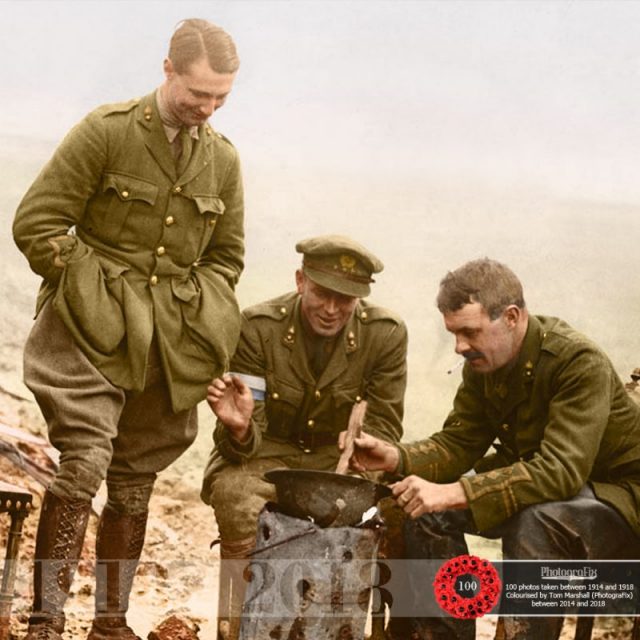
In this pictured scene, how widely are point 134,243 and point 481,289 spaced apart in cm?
123

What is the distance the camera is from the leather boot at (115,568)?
4605 millimetres

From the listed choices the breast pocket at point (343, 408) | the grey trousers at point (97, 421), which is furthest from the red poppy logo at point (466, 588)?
the grey trousers at point (97, 421)

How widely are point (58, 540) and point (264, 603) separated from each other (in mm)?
705

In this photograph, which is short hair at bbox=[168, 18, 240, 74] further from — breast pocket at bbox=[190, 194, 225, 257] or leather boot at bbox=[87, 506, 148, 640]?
leather boot at bbox=[87, 506, 148, 640]

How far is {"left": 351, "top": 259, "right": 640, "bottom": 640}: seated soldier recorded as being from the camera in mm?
4539

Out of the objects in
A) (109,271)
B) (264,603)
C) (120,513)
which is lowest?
(264,603)

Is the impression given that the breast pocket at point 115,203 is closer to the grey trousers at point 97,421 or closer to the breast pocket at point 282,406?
the grey trousers at point 97,421

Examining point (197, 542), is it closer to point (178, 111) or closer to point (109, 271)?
point (109, 271)

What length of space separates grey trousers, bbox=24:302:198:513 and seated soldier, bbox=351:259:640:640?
2.33 ft

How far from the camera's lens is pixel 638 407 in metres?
4.78

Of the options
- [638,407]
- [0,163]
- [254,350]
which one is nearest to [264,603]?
[254,350]

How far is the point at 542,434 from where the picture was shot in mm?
4734

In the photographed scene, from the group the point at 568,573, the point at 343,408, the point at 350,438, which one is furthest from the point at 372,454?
the point at 568,573

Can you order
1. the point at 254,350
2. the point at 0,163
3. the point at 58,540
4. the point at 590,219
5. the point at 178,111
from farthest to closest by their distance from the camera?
the point at 590,219
the point at 0,163
the point at 254,350
the point at 178,111
the point at 58,540
